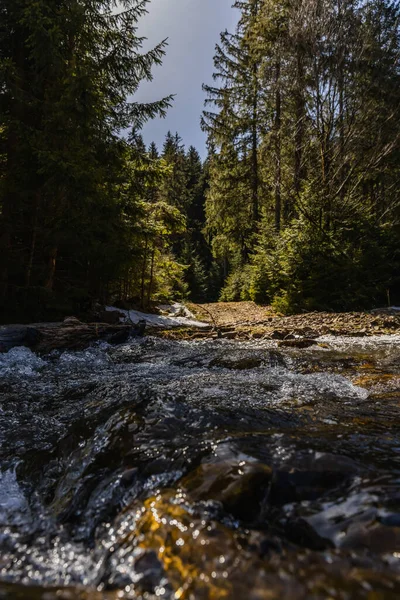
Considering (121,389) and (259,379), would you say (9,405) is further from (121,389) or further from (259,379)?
(259,379)

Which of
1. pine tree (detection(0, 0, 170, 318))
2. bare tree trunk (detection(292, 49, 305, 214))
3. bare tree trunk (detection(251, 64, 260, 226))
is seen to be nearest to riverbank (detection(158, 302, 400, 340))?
pine tree (detection(0, 0, 170, 318))

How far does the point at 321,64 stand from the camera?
13.5 meters

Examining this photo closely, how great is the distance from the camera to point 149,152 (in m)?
13.2

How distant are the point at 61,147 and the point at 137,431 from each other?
870cm

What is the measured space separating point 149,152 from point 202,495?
1340 centimetres

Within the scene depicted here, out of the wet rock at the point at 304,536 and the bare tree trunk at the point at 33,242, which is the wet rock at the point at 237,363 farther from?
the bare tree trunk at the point at 33,242

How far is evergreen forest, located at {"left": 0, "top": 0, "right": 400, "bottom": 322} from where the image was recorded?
8836mm

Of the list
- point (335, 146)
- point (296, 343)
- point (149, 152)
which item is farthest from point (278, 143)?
point (296, 343)

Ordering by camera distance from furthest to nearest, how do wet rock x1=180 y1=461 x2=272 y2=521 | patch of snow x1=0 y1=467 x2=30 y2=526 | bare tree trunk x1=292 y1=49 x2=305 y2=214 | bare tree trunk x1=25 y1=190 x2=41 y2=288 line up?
bare tree trunk x1=292 y1=49 x2=305 y2=214 < bare tree trunk x1=25 y1=190 x2=41 y2=288 < patch of snow x1=0 y1=467 x2=30 y2=526 < wet rock x1=180 y1=461 x2=272 y2=521

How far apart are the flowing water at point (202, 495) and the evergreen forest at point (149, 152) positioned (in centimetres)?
646

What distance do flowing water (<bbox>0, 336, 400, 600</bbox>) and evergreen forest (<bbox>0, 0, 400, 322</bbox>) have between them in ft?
21.2

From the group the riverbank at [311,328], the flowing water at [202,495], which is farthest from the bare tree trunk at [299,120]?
the flowing water at [202,495]

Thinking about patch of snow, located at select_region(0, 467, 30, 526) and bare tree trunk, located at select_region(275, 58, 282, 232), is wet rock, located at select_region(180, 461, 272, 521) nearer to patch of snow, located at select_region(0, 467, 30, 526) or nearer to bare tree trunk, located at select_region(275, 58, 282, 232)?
patch of snow, located at select_region(0, 467, 30, 526)

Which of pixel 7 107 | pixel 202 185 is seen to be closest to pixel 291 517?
pixel 7 107
